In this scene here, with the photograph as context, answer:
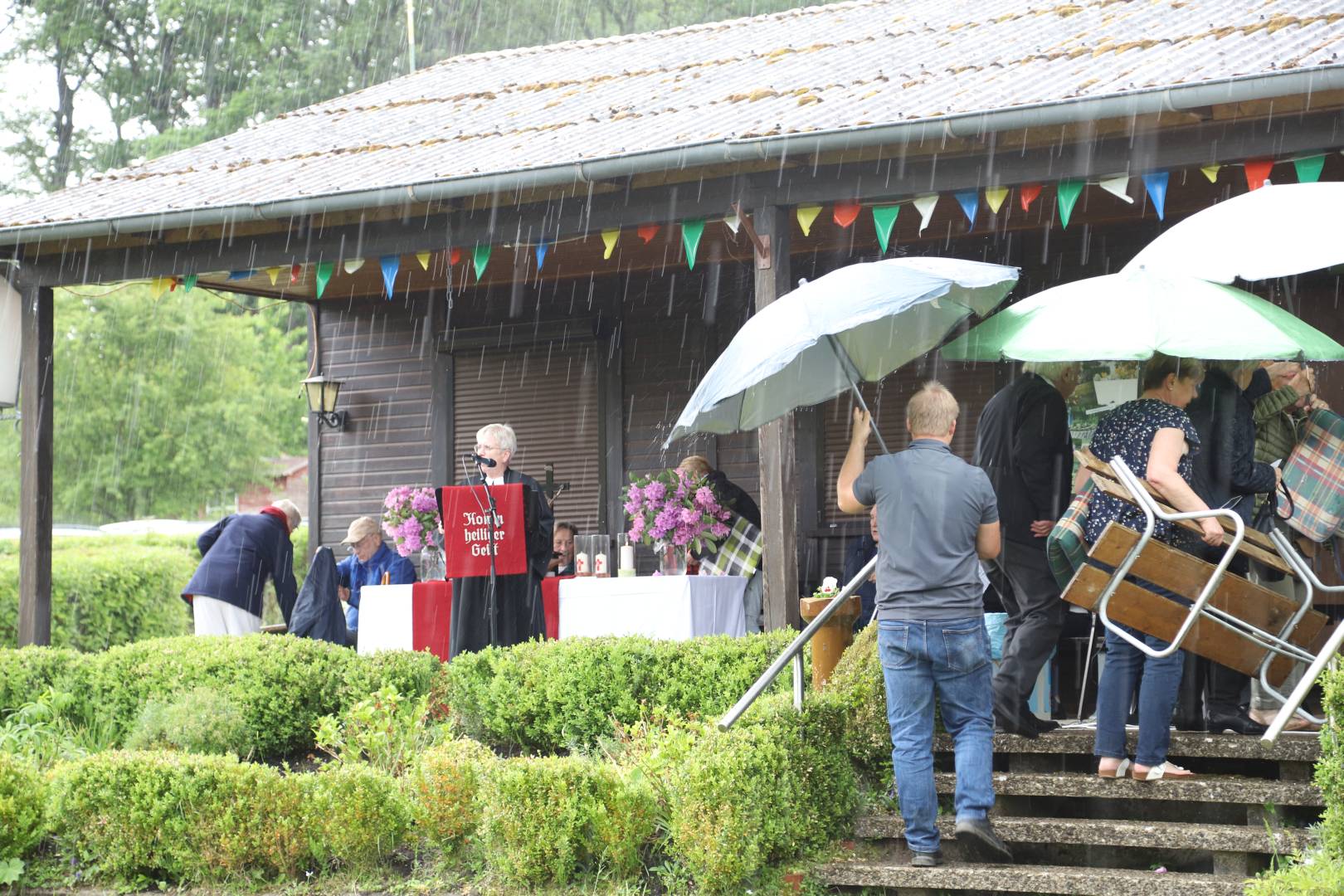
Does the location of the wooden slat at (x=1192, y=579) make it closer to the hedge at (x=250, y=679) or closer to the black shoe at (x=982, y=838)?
the black shoe at (x=982, y=838)

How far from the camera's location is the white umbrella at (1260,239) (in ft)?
17.4

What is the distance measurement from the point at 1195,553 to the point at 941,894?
1.58 metres

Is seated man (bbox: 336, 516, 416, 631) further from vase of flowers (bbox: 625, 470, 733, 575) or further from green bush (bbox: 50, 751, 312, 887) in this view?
green bush (bbox: 50, 751, 312, 887)

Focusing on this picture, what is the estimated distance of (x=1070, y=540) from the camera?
5.41 m

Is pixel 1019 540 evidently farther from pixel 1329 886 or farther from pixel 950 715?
pixel 1329 886

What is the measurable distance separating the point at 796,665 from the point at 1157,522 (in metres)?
1.52

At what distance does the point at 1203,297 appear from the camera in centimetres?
530

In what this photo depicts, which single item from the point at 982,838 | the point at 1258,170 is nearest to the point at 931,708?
the point at 982,838

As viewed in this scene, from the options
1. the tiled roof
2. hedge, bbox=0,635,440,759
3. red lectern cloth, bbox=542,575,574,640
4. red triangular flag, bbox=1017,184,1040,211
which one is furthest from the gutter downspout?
hedge, bbox=0,635,440,759

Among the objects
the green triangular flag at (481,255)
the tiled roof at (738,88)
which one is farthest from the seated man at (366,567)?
the tiled roof at (738,88)

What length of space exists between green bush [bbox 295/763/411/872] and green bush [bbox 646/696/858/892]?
126 centimetres

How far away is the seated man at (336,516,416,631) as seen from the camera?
10.4 metres

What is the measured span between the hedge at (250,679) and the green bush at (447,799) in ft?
5.40

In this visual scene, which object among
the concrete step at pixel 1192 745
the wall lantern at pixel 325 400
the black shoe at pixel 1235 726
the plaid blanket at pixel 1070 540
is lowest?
the concrete step at pixel 1192 745
